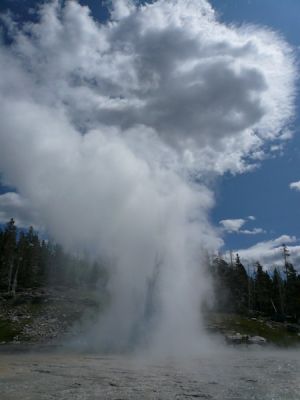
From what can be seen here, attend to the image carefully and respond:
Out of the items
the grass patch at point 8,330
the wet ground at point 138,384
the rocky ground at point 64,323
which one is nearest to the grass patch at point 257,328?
the rocky ground at point 64,323

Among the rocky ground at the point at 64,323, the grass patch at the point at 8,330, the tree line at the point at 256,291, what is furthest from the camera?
the tree line at the point at 256,291

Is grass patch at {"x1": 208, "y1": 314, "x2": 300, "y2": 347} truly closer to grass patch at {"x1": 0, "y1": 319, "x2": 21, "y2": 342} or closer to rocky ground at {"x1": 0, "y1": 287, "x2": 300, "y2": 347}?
rocky ground at {"x1": 0, "y1": 287, "x2": 300, "y2": 347}

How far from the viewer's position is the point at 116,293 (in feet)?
248

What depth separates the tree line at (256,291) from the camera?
118438 millimetres

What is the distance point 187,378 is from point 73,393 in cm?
951

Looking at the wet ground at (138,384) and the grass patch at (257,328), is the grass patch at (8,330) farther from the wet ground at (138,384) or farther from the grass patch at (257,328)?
the wet ground at (138,384)

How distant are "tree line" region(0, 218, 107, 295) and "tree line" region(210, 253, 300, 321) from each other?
37.9 metres

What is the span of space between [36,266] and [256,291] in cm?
7429

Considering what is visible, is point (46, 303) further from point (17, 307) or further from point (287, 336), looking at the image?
point (287, 336)

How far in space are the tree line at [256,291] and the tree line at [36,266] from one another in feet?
124

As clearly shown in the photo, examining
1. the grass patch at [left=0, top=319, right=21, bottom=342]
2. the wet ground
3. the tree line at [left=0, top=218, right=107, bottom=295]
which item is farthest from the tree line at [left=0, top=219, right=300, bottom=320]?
the wet ground

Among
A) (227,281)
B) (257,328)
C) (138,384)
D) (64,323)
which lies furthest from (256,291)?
(138,384)

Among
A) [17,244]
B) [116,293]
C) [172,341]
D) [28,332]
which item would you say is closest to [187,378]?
[172,341]

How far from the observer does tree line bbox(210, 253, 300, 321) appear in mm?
118438
